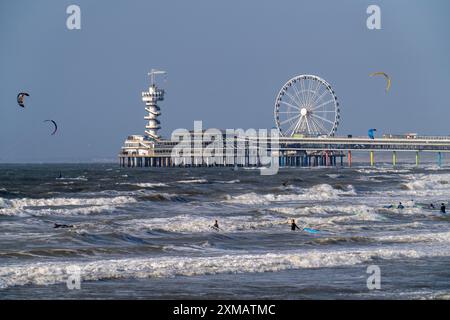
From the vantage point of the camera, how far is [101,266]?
88.4 feet

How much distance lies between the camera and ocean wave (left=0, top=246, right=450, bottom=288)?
996 inches

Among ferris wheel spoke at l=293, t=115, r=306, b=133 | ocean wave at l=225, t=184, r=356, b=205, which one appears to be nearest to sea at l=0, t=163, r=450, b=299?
ocean wave at l=225, t=184, r=356, b=205

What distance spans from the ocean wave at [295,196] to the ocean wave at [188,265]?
109 feet

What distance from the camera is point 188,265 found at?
89.3 feet

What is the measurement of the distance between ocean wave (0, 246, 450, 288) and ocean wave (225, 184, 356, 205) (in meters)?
33.1

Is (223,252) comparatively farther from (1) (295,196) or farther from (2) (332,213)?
(1) (295,196)

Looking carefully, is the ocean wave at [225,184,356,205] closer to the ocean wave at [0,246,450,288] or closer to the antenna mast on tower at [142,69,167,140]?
the ocean wave at [0,246,450,288]

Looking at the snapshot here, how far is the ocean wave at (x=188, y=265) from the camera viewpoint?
25.3 meters

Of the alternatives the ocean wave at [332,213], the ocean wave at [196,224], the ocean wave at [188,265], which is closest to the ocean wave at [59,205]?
the ocean wave at [196,224]

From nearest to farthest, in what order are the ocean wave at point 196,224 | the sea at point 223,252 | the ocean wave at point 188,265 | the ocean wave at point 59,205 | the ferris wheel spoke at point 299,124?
1. the sea at point 223,252
2. the ocean wave at point 188,265
3. the ocean wave at point 196,224
4. the ocean wave at point 59,205
5. the ferris wheel spoke at point 299,124

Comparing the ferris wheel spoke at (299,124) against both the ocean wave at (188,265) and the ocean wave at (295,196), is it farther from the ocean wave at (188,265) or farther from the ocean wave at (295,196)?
the ocean wave at (188,265)
